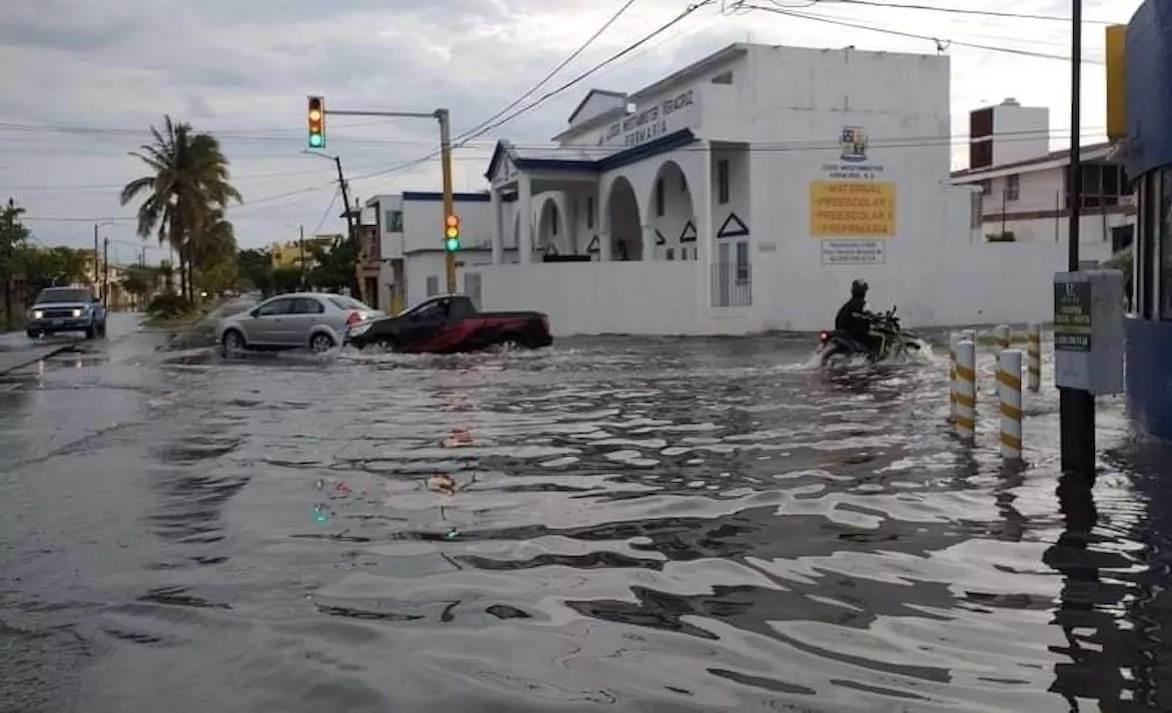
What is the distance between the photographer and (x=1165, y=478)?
968 centimetres

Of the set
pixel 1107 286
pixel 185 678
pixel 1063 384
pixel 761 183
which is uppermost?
pixel 761 183

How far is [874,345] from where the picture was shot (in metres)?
20.8

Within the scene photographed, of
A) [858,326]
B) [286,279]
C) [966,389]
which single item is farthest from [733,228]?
[286,279]

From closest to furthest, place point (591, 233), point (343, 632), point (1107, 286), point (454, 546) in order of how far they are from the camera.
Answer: point (343, 632)
point (454, 546)
point (1107, 286)
point (591, 233)

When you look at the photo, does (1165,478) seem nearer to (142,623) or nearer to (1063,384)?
(1063,384)

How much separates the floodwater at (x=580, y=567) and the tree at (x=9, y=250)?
39.6 m

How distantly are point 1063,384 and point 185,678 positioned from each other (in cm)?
724

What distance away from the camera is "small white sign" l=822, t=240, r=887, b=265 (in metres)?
35.9

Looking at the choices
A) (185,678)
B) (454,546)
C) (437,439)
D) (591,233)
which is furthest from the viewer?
(591,233)

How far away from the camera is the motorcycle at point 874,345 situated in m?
20.7

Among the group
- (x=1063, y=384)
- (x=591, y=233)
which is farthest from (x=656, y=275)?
(x=1063, y=384)

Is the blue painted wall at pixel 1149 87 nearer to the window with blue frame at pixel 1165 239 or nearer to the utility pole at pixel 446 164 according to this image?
the window with blue frame at pixel 1165 239

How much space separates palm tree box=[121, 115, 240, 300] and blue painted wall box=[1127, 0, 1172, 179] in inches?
2117

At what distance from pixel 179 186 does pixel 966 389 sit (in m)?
53.8
